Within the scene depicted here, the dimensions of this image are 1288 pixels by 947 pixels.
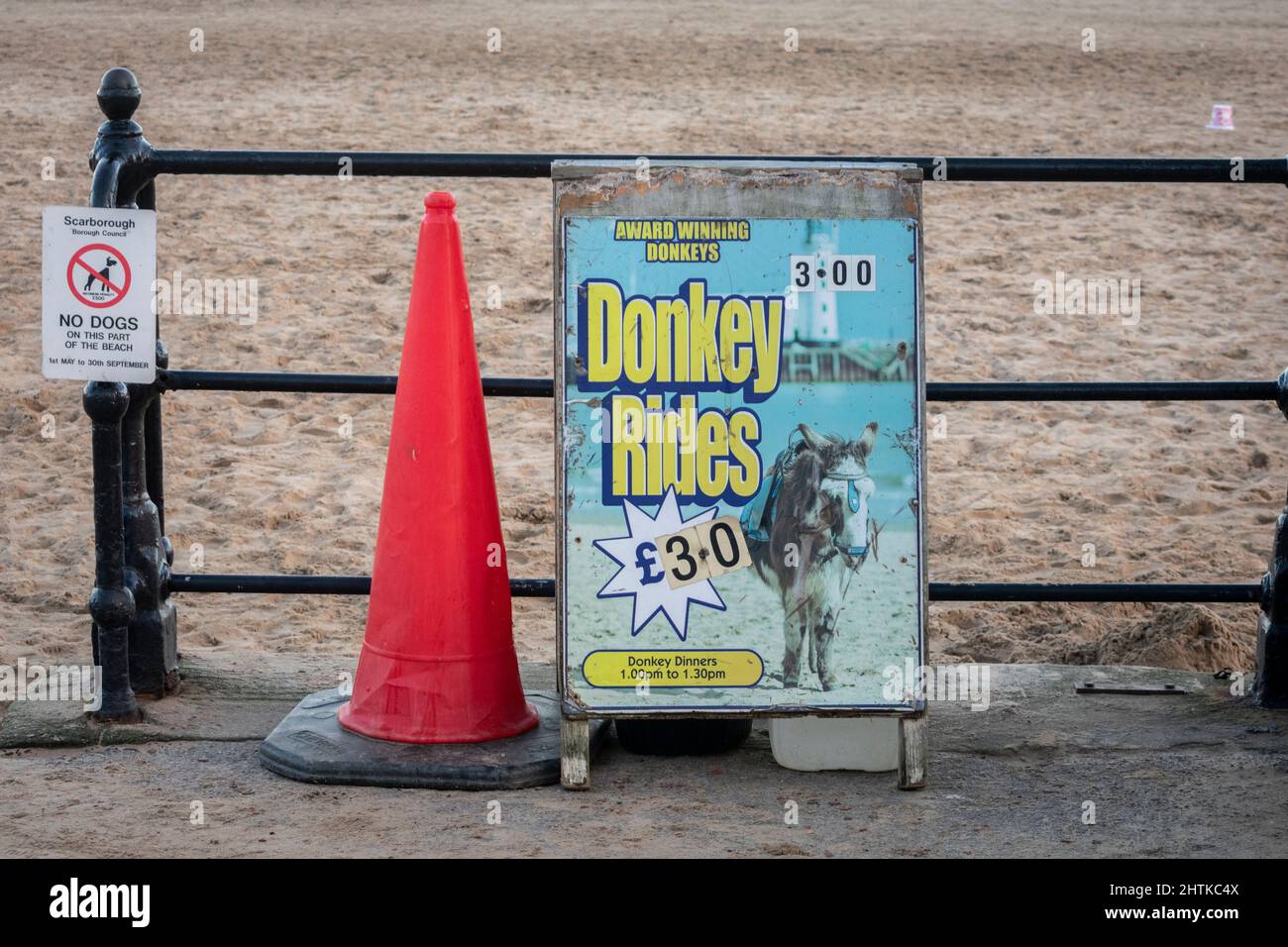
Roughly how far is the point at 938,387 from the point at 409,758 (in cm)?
153

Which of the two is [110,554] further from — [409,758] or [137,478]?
[409,758]

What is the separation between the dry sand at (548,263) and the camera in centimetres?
592

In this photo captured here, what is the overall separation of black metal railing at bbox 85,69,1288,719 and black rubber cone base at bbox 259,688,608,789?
0.45 meters

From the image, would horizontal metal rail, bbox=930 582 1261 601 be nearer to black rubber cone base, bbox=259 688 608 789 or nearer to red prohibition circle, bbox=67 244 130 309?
black rubber cone base, bbox=259 688 608 789

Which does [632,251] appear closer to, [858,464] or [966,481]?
[858,464]

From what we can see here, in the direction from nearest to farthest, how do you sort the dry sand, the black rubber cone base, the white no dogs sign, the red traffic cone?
1. the black rubber cone base
2. the red traffic cone
3. the white no dogs sign
4. the dry sand

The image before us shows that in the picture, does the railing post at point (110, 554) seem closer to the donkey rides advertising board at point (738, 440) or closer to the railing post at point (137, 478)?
the railing post at point (137, 478)

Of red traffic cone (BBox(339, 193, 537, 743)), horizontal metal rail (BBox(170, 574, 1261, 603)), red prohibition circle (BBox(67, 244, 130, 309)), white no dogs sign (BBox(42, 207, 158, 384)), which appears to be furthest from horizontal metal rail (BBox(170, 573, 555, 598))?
red prohibition circle (BBox(67, 244, 130, 309))

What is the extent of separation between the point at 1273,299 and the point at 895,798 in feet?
23.3

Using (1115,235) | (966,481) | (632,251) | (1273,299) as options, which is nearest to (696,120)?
(1115,235)

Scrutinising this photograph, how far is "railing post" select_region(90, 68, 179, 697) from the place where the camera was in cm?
375

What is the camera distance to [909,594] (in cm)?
345

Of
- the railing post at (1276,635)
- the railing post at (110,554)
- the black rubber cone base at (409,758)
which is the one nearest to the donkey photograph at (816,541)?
the black rubber cone base at (409,758)

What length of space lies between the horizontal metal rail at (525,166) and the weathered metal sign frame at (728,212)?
31 centimetres
